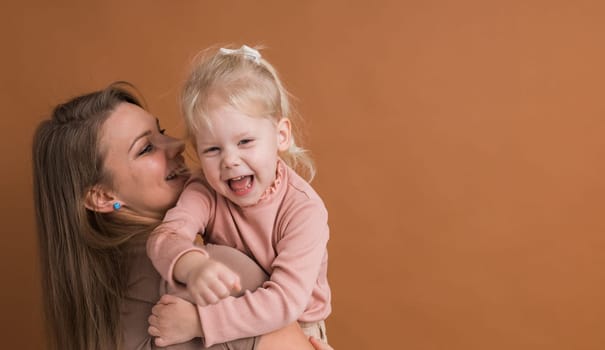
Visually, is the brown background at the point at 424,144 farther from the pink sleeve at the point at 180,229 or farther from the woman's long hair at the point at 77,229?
the pink sleeve at the point at 180,229

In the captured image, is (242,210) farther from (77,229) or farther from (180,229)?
(77,229)

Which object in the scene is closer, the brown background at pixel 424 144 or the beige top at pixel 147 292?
the beige top at pixel 147 292

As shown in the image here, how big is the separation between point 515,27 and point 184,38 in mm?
1419

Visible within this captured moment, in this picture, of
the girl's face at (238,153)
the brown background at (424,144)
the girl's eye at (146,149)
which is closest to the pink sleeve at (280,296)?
the girl's face at (238,153)

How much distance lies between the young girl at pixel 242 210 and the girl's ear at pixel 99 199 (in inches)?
12.0

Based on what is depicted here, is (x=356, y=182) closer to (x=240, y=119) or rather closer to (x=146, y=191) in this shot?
(x=146, y=191)

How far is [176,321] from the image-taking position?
178 cm

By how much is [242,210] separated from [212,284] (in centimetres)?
45

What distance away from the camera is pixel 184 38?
3.21 meters

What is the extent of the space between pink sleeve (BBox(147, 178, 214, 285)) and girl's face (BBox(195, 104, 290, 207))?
104 millimetres

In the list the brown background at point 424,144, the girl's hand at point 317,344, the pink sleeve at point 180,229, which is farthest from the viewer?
the brown background at point 424,144

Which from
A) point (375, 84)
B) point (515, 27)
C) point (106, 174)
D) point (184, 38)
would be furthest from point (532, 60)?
point (106, 174)

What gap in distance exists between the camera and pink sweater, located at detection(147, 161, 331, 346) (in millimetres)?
1773

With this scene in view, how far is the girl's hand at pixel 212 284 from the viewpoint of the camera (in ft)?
5.02
